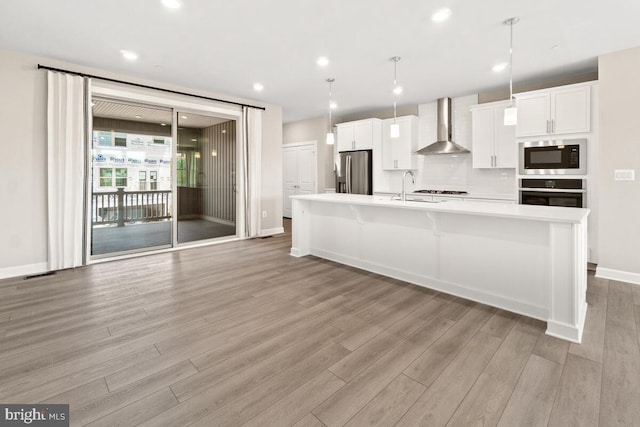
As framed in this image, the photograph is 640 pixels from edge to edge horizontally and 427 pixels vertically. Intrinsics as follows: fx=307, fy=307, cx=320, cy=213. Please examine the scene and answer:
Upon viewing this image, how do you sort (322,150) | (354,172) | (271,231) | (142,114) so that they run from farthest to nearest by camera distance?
(322,150)
(354,172)
(271,231)
(142,114)

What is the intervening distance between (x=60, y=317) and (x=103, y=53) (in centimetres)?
314

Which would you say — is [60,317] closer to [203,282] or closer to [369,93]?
[203,282]

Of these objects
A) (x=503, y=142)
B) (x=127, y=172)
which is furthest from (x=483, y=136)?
(x=127, y=172)

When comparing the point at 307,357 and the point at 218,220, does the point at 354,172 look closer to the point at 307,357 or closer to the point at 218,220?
the point at 218,220

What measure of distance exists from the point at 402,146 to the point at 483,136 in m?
1.62

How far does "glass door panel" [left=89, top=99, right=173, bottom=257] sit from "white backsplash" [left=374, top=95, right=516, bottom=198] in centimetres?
437

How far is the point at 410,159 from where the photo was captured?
21.1ft

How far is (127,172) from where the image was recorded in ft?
16.6

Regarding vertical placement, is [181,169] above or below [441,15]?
below

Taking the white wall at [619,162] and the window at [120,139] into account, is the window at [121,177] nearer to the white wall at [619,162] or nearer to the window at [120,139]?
the window at [120,139]

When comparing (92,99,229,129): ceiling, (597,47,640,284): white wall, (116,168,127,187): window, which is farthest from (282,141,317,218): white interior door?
(597,47,640,284): white wall

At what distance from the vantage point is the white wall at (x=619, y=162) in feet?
11.9

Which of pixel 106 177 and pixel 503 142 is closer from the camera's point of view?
pixel 106 177

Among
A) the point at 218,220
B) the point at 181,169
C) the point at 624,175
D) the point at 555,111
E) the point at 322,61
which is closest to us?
the point at 624,175
